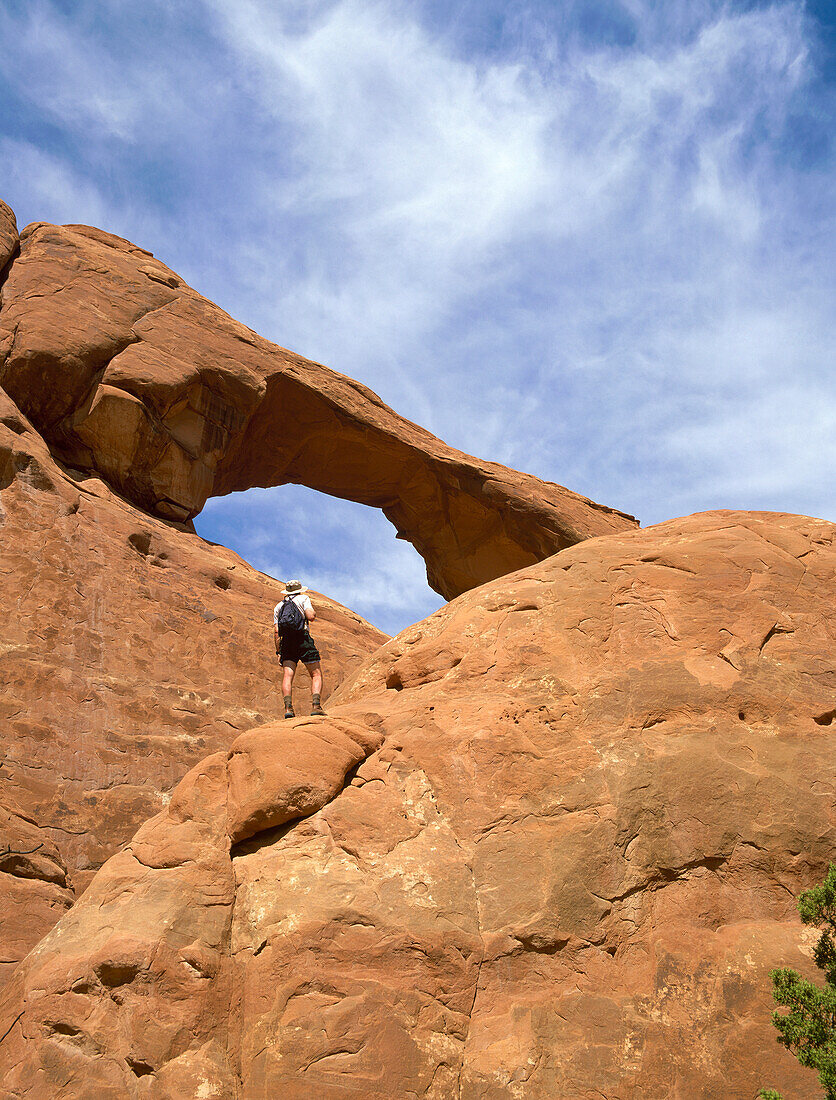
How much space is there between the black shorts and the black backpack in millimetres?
46

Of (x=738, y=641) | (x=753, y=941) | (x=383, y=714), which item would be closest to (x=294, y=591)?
(x=383, y=714)

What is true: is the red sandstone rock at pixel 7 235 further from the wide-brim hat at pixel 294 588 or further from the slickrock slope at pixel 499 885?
the slickrock slope at pixel 499 885

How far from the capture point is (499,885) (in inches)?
271

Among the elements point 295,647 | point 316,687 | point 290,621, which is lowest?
point 316,687

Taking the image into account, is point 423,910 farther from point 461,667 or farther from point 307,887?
point 461,667

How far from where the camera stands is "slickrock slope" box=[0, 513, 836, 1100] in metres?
5.94

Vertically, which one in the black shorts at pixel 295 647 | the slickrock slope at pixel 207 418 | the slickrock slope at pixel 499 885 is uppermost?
the slickrock slope at pixel 207 418

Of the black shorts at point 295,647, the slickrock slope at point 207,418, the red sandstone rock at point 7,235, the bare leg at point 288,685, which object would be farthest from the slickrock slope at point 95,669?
the red sandstone rock at point 7,235

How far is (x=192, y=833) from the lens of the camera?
24.0 feet

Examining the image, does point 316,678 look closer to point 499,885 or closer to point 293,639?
point 293,639

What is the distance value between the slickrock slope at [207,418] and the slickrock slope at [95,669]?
1335mm

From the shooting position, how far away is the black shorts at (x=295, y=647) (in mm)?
9945

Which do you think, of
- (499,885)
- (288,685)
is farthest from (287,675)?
(499,885)

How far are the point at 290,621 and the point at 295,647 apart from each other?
0.30 m
